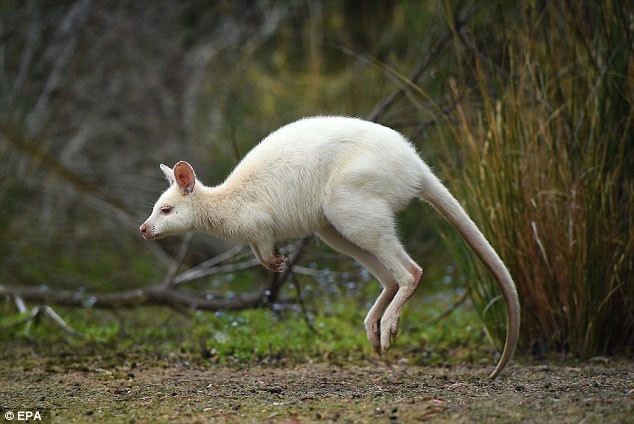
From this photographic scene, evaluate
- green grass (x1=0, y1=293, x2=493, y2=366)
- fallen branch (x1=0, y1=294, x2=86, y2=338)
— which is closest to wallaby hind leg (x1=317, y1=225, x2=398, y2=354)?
green grass (x1=0, y1=293, x2=493, y2=366)

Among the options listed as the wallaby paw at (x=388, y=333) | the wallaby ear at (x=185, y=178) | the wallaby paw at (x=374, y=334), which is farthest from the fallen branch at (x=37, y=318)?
the wallaby paw at (x=388, y=333)

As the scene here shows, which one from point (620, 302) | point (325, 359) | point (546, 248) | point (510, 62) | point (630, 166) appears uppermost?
point (510, 62)

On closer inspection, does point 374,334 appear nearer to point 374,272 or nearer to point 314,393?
point 374,272

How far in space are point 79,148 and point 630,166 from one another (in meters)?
6.98

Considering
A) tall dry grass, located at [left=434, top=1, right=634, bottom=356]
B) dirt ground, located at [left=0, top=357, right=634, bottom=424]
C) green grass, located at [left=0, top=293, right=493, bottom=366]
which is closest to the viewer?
dirt ground, located at [left=0, top=357, right=634, bottom=424]

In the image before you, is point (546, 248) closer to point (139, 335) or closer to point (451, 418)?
point (451, 418)

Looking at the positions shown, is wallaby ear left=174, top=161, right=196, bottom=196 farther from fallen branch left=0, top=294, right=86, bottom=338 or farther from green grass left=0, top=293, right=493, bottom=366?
fallen branch left=0, top=294, right=86, bottom=338

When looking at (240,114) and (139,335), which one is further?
(240,114)

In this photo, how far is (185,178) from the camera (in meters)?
4.58

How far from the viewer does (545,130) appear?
504 cm

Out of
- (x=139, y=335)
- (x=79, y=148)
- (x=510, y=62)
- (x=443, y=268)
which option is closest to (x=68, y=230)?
(x=79, y=148)

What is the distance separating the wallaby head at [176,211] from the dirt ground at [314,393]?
88 centimetres

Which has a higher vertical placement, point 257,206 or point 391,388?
point 257,206

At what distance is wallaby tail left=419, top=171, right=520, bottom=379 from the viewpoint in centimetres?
430
